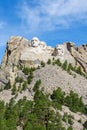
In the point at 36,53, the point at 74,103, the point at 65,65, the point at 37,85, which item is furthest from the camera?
the point at 36,53

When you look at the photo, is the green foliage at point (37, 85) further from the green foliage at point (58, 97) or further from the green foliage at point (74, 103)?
the green foliage at point (74, 103)

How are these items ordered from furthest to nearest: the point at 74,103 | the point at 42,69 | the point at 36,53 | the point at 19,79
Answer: the point at 36,53 → the point at 42,69 → the point at 19,79 → the point at 74,103

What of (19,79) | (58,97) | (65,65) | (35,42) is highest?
(35,42)

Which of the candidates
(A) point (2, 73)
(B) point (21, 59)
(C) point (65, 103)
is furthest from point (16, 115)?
(B) point (21, 59)

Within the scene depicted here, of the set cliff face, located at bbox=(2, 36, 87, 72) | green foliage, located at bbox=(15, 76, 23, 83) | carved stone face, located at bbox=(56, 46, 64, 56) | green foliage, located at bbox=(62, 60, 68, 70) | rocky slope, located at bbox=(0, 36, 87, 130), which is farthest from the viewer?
carved stone face, located at bbox=(56, 46, 64, 56)

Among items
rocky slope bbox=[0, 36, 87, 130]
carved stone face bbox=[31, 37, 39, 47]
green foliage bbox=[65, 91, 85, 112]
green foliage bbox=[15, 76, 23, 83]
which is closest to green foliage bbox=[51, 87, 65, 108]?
green foliage bbox=[65, 91, 85, 112]

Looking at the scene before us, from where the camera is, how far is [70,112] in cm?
11744

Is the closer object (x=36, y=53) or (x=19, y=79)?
(x=19, y=79)

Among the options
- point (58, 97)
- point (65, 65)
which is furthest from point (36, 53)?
point (58, 97)

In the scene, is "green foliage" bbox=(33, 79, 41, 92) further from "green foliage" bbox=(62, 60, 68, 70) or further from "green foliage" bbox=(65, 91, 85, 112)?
"green foliage" bbox=(62, 60, 68, 70)

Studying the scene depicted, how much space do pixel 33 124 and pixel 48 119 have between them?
520 centimetres

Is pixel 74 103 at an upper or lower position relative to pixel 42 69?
lower

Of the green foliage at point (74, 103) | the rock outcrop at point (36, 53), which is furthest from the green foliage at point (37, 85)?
the rock outcrop at point (36, 53)

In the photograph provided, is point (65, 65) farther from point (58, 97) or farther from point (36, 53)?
point (58, 97)
